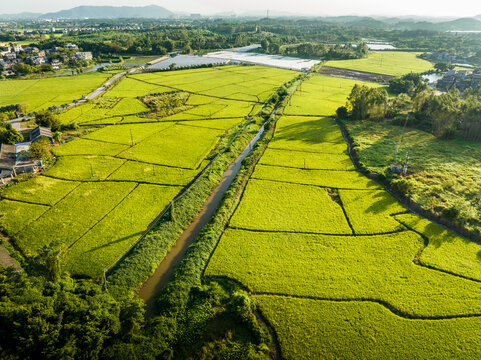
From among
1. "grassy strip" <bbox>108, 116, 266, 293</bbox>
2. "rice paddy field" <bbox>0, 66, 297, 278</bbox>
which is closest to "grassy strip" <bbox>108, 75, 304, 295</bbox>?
"grassy strip" <bbox>108, 116, 266, 293</bbox>

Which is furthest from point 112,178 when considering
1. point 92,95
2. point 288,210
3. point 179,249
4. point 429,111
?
point 429,111

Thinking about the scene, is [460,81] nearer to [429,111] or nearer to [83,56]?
[429,111]

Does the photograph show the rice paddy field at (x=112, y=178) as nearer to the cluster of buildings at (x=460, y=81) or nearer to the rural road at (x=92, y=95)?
the rural road at (x=92, y=95)

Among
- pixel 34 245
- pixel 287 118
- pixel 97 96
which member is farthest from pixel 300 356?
pixel 97 96

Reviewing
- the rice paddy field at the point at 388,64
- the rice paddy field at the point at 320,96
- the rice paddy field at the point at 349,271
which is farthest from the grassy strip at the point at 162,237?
the rice paddy field at the point at 388,64

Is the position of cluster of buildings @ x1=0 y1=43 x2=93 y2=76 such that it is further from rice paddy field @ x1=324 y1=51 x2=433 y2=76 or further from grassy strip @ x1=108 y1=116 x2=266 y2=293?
rice paddy field @ x1=324 y1=51 x2=433 y2=76

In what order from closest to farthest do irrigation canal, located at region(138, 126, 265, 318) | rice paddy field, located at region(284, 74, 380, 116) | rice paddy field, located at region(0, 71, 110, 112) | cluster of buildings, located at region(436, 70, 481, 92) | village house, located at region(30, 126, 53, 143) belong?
1. irrigation canal, located at region(138, 126, 265, 318)
2. village house, located at region(30, 126, 53, 143)
3. rice paddy field, located at region(284, 74, 380, 116)
4. rice paddy field, located at region(0, 71, 110, 112)
5. cluster of buildings, located at region(436, 70, 481, 92)

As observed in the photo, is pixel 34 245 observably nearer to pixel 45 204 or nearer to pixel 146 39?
pixel 45 204
